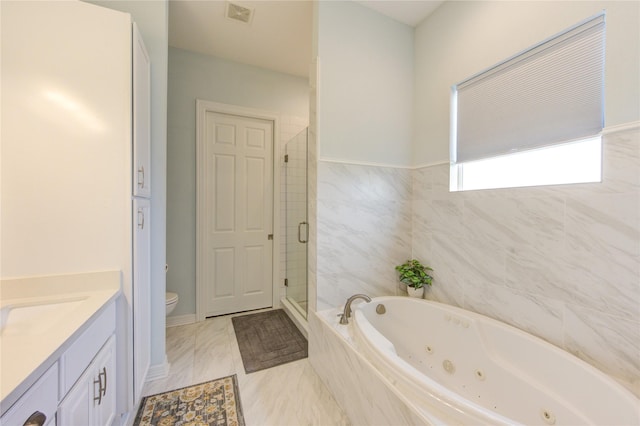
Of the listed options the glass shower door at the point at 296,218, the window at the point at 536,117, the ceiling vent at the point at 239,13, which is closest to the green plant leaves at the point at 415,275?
the window at the point at 536,117

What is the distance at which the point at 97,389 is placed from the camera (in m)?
1.02

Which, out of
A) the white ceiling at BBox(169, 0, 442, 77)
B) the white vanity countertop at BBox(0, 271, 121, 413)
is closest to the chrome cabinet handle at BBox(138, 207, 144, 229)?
the white vanity countertop at BBox(0, 271, 121, 413)

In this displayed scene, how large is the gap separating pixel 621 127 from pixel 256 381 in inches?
94.3

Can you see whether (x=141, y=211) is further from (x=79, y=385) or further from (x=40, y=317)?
(x=79, y=385)

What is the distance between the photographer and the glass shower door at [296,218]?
256 cm

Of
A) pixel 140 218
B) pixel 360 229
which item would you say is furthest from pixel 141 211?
pixel 360 229

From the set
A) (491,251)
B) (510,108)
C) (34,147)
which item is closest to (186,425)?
(34,147)

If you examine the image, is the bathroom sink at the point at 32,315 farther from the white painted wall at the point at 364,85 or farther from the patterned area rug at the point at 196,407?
the white painted wall at the point at 364,85

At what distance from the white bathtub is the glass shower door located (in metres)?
0.96

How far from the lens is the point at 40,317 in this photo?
1.04 m

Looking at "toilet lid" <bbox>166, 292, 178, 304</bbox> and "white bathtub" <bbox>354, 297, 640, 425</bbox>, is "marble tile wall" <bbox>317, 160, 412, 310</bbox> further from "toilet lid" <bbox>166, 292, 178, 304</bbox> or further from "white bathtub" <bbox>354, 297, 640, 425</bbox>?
"toilet lid" <bbox>166, 292, 178, 304</bbox>

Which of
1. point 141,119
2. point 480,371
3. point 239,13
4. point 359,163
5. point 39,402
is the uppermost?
point 239,13

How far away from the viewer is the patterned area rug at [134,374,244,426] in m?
1.37

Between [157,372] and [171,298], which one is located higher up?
[171,298]
